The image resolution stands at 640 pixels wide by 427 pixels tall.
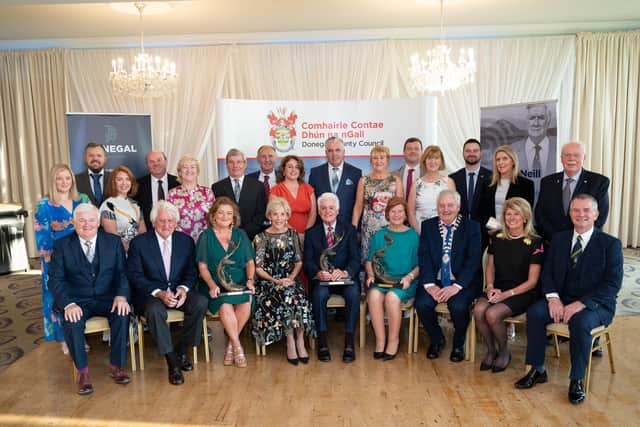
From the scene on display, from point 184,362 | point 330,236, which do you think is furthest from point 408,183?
point 184,362

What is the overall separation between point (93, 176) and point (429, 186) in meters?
2.96

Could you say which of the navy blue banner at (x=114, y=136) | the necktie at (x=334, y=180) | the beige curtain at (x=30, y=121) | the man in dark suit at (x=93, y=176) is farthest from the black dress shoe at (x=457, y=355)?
the beige curtain at (x=30, y=121)

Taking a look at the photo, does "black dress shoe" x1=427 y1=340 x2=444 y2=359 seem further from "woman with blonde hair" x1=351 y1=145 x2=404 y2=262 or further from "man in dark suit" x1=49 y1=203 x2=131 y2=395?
"man in dark suit" x1=49 y1=203 x2=131 y2=395

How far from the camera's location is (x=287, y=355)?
3771 mm

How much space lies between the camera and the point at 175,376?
Result: 340cm

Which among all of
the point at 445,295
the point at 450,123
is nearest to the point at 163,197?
the point at 445,295

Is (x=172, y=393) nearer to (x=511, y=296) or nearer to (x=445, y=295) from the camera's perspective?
(x=445, y=295)

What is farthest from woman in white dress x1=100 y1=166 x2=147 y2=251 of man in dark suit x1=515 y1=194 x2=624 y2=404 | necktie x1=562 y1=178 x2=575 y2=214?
necktie x1=562 y1=178 x2=575 y2=214

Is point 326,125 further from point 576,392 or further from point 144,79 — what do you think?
point 576,392

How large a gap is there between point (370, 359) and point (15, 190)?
22.7 feet

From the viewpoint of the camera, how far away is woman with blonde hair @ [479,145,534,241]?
13.5 feet

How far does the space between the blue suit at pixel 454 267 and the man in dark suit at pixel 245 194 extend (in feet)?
4.69

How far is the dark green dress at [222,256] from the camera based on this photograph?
3812 millimetres

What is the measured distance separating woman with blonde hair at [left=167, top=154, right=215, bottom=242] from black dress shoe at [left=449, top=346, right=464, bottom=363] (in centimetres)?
219
